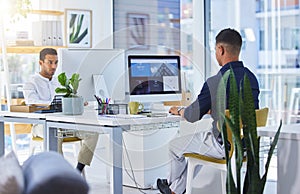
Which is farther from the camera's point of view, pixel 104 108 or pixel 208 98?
pixel 104 108

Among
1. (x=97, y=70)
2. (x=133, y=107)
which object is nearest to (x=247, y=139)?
(x=133, y=107)

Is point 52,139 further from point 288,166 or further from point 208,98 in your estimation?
point 288,166

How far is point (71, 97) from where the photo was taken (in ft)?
12.2

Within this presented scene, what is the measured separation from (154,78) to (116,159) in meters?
1.15

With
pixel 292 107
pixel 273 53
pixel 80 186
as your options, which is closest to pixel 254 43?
pixel 273 53

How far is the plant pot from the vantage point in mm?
3711

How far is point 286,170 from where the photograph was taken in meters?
2.72

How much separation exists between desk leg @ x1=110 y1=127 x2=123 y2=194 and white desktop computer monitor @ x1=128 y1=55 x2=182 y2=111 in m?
0.87

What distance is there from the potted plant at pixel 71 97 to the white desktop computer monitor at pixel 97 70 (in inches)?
7.0

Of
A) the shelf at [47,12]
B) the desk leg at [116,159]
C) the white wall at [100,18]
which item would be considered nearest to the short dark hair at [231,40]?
the desk leg at [116,159]

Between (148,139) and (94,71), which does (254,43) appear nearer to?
(148,139)

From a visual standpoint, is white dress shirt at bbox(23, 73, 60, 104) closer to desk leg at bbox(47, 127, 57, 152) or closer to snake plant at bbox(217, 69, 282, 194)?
desk leg at bbox(47, 127, 57, 152)

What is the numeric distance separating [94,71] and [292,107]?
209cm

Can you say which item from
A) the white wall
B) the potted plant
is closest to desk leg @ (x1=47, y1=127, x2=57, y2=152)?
the potted plant
